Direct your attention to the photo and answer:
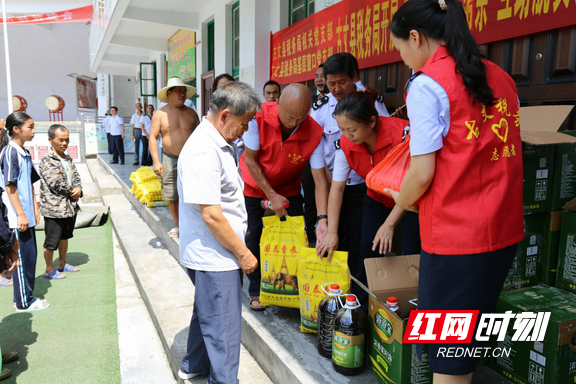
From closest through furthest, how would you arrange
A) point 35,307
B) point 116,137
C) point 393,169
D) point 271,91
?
point 393,169
point 35,307
point 271,91
point 116,137

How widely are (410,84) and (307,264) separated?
4.05 ft

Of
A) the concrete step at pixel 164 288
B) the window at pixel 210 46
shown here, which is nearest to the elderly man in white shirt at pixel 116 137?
the window at pixel 210 46

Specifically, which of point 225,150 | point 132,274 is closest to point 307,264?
point 225,150

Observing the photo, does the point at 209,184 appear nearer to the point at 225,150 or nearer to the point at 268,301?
the point at 225,150

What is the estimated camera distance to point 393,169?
1525 mm

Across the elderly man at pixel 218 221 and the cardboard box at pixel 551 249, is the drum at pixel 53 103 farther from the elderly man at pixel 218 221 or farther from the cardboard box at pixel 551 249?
the cardboard box at pixel 551 249

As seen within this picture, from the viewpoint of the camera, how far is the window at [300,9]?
4.98 metres

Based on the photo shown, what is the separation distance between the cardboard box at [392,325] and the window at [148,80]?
39.7ft

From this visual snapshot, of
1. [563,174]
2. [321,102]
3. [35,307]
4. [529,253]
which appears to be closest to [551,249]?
[529,253]

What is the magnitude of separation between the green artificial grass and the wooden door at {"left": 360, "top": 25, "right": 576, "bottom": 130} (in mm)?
2959

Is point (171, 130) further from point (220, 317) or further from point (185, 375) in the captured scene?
point (220, 317)

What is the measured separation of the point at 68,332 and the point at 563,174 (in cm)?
331

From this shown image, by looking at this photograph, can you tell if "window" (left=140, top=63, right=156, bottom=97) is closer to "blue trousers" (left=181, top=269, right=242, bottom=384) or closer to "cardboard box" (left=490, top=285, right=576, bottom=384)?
"blue trousers" (left=181, top=269, right=242, bottom=384)

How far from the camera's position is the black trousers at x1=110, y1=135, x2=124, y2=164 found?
12317 mm
